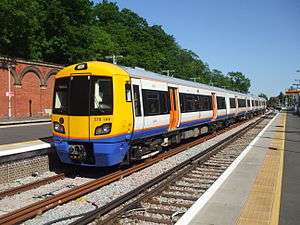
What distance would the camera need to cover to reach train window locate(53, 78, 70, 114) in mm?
12766

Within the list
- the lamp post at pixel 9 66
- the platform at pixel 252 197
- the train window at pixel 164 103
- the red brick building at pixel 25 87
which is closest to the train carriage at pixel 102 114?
the train window at pixel 164 103

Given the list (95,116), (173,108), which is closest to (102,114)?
(95,116)

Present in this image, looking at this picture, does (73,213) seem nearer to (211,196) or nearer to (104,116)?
(211,196)

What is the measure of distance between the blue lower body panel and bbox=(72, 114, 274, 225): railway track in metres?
1.35

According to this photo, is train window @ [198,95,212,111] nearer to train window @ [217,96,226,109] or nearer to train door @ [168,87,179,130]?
train window @ [217,96,226,109]

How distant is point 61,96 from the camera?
1298cm

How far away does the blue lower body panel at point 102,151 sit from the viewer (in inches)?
471

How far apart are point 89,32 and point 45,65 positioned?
1238 cm

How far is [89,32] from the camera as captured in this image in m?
56.8

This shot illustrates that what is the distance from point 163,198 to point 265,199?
7.37ft

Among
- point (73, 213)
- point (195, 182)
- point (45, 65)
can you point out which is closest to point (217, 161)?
point (195, 182)

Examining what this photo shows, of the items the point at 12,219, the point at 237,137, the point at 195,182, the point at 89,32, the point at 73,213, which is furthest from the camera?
the point at 89,32

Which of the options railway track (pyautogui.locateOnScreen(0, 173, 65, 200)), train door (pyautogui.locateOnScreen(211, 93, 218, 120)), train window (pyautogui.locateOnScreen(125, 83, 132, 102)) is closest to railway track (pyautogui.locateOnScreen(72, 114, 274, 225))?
train window (pyautogui.locateOnScreen(125, 83, 132, 102))

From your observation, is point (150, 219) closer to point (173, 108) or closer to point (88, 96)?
point (88, 96)
